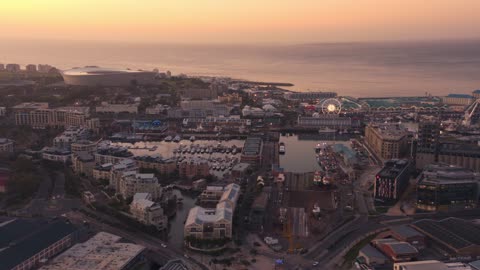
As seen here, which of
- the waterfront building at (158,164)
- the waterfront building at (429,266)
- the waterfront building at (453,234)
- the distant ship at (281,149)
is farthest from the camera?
the distant ship at (281,149)

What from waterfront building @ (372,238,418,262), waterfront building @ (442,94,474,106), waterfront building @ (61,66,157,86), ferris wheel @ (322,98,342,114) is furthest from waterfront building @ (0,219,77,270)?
waterfront building @ (442,94,474,106)

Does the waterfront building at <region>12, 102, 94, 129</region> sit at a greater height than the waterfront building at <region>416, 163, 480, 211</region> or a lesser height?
greater

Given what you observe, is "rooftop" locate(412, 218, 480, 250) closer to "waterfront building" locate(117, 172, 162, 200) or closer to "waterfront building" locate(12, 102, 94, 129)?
"waterfront building" locate(117, 172, 162, 200)

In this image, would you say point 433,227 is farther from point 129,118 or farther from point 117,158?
point 129,118

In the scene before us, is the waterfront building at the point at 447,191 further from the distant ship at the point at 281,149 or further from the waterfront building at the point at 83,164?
the waterfront building at the point at 83,164

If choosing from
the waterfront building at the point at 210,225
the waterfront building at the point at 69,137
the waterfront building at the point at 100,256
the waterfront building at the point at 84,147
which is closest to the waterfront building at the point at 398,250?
the waterfront building at the point at 210,225

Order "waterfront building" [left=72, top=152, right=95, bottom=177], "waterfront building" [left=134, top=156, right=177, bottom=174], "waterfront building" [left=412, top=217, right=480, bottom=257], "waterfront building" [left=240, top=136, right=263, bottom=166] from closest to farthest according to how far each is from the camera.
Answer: "waterfront building" [left=412, top=217, right=480, bottom=257] < "waterfront building" [left=72, top=152, right=95, bottom=177] < "waterfront building" [left=134, top=156, right=177, bottom=174] < "waterfront building" [left=240, top=136, right=263, bottom=166]
